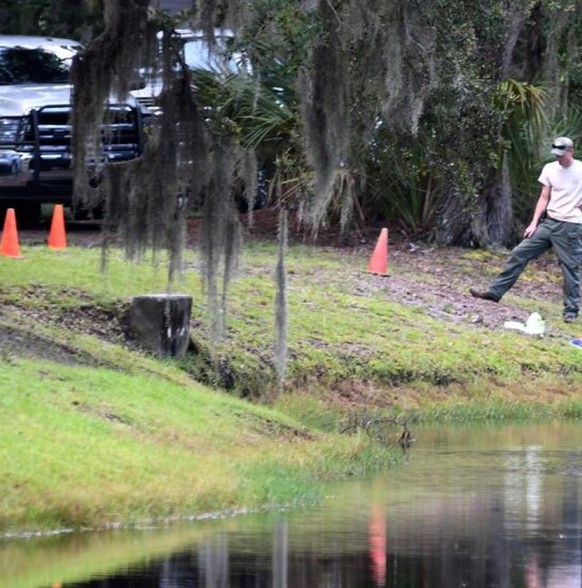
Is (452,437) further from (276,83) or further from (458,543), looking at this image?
(276,83)

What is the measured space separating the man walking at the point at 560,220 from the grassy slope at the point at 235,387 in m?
0.97

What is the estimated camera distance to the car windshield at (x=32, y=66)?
25.2 meters

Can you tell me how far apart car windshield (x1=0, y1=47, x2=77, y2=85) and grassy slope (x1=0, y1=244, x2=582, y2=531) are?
11.5 feet

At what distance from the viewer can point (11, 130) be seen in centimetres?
2389

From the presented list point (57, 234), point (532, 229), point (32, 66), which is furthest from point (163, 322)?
point (32, 66)

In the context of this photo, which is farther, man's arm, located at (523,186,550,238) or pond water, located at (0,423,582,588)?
man's arm, located at (523,186,550,238)

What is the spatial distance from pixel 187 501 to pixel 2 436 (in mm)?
1299

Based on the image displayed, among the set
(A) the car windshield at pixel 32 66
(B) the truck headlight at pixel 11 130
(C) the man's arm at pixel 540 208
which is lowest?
(C) the man's arm at pixel 540 208

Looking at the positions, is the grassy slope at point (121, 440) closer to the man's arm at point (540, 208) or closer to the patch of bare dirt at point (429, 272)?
the patch of bare dirt at point (429, 272)

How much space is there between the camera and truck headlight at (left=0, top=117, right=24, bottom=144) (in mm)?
23781

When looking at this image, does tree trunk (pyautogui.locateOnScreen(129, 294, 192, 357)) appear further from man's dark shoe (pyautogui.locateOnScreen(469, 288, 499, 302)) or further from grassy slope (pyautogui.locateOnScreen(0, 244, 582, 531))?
man's dark shoe (pyautogui.locateOnScreen(469, 288, 499, 302))

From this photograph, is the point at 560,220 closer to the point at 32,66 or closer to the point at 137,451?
the point at 32,66

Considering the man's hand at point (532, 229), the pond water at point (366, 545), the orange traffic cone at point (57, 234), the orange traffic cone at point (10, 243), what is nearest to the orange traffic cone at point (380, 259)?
the man's hand at point (532, 229)

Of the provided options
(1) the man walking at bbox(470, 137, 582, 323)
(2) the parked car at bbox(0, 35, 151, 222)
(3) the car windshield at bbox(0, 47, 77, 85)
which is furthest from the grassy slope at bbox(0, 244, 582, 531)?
(3) the car windshield at bbox(0, 47, 77, 85)
